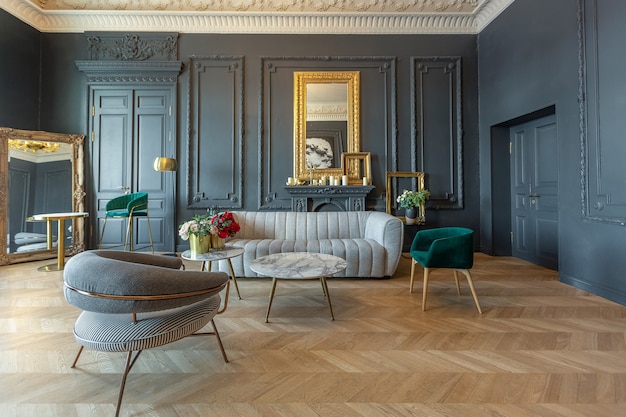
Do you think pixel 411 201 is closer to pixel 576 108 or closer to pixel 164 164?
pixel 576 108

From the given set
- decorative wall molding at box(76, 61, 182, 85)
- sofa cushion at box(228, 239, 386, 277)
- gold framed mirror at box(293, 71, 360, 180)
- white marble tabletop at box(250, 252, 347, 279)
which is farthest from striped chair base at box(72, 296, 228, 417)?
decorative wall molding at box(76, 61, 182, 85)

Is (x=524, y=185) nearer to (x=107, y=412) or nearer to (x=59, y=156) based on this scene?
(x=107, y=412)

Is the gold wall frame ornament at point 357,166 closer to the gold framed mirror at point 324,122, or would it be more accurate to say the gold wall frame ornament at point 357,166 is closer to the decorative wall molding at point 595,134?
the gold framed mirror at point 324,122

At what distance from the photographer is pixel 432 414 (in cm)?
134

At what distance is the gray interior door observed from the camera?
12.5 ft

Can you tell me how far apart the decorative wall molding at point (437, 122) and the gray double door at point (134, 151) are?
4.26m

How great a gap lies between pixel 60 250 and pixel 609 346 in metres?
5.86

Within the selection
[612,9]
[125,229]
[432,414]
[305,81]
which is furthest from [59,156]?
[612,9]

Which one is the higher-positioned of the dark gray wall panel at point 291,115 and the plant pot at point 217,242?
the dark gray wall panel at point 291,115

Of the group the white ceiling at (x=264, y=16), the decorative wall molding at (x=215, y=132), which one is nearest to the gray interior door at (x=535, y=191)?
the white ceiling at (x=264, y=16)

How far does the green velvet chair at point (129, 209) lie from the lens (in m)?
4.38

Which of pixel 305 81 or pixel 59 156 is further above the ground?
pixel 305 81

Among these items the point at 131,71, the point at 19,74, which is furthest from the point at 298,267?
the point at 19,74

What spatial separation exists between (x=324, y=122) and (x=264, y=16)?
2.04 metres
